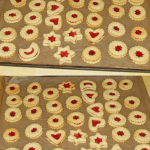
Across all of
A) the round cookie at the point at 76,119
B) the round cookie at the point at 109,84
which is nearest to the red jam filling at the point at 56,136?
the round cookie at the point at 76,119

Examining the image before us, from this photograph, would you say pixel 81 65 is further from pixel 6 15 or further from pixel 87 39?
pixel 6 15

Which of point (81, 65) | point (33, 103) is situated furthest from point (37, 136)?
point (81, 65)

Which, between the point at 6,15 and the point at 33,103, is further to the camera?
the point at 33,103

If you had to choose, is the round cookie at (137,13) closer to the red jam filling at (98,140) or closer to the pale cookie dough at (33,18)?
the pale cookie dough at (33,18)

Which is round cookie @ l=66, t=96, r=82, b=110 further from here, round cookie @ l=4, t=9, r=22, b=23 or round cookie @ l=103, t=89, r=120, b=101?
round cookie @ l=4, t=9, r=22, b=23

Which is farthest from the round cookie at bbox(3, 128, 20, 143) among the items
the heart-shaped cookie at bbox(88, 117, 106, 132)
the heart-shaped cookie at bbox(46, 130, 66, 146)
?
the heart-shaped cookie at bbox(88, 117, 106, 132)
